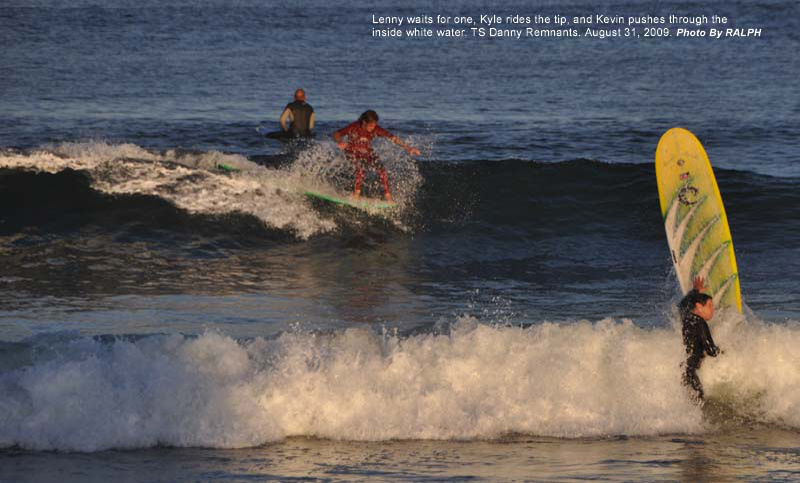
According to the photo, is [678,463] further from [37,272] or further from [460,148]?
[460,148]

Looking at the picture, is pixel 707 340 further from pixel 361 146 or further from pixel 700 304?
pixel 361 146

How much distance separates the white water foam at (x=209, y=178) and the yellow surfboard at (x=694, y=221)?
540 centimetres

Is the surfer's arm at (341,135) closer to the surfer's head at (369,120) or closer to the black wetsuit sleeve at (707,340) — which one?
the surfer's head at (369,120)

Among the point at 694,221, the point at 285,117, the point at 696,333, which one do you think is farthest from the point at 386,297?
the point at 285,117

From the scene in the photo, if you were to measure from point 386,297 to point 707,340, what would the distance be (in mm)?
4098

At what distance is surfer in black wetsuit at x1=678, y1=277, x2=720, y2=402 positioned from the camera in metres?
8.01

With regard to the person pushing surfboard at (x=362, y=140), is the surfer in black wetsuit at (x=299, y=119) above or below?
above

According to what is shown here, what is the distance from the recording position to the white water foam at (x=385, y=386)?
762cm

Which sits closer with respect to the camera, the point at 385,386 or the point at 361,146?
the point at 385,386

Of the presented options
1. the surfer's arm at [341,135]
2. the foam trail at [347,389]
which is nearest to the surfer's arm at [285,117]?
the surfer's arm at [341,135]

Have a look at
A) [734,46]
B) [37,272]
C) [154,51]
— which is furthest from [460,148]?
[734,46]

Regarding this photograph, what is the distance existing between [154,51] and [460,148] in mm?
21609

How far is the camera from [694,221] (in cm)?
1013

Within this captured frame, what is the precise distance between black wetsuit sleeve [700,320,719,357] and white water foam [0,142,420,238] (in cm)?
717
